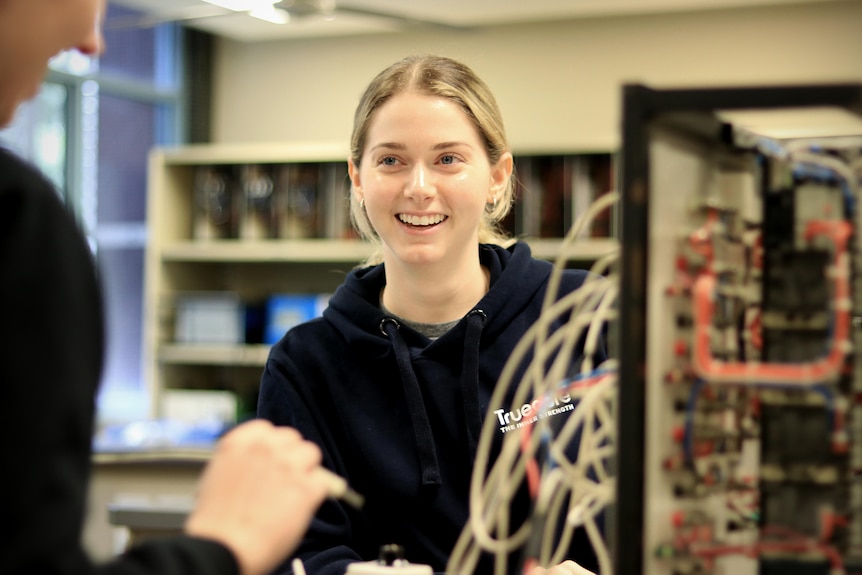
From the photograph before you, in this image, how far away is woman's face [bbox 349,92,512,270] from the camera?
155cm

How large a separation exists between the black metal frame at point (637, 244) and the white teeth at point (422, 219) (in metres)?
0.76

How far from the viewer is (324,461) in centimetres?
144

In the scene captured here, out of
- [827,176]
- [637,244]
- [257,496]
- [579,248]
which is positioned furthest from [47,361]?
[579,248]

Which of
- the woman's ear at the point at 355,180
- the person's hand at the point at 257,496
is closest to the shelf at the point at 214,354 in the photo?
the woman's ear at the point at 355,180

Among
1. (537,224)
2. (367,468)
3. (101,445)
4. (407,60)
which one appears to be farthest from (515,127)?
(367,468)

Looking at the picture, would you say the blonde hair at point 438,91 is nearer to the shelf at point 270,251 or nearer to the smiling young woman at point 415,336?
the smiling young woman at point 415,336

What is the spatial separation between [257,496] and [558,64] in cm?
444

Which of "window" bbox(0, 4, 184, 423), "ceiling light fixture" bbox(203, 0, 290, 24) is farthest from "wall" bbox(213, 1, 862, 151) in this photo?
"ceiling light fixture" bbox(203, 0, 290, 24)

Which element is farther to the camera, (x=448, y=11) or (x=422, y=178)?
(x=448, y=11)

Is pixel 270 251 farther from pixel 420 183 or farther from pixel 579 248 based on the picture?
pixel 420 183

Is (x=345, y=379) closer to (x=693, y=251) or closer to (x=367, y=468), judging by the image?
(x=367, y=468)

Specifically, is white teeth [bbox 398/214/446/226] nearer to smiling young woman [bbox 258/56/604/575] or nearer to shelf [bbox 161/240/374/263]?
smiling young woman [bbox 258/56/604/575]

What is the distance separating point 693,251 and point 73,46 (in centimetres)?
52

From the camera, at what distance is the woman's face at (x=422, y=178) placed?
1.55 meters
